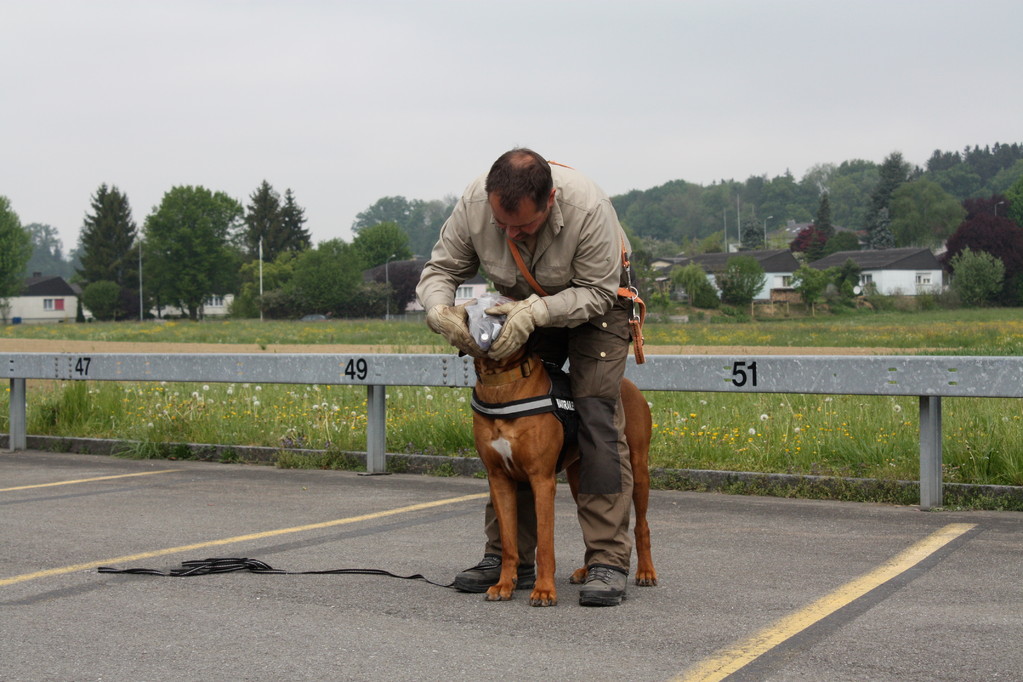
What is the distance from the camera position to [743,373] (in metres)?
7.85

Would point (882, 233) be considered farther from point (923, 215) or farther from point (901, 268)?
point (901, 268)

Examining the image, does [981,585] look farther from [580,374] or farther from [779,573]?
[580,374]

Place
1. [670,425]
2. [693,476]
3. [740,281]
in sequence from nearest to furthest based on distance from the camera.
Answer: [693,476] < [670,425] < [740,281]

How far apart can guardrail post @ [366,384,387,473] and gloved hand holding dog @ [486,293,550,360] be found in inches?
177

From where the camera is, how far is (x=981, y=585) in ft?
17.1

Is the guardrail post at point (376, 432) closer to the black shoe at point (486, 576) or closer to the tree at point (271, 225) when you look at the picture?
the black shoe at point (486, 576)

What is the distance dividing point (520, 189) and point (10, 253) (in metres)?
125

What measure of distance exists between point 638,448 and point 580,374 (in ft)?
1.57

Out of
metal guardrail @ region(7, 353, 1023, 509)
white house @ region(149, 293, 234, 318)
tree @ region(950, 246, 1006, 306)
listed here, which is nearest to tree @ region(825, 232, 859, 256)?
tree @ region(950, 246, 1006, 306)

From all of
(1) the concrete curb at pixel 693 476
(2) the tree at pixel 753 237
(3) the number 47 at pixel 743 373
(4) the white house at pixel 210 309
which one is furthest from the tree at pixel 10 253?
(3) the number 47 at pixel 743 373

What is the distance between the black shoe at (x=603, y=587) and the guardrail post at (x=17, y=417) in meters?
7.76

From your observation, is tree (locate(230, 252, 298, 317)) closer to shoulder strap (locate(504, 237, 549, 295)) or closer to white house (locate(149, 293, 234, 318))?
white house (locate(149, 293, 234, 318))

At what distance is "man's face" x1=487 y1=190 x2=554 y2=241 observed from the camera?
470 cm

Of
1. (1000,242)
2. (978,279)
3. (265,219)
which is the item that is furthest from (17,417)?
(265,219)
